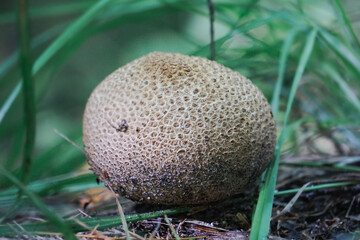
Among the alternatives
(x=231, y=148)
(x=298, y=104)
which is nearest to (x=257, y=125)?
(x=231, y=148)

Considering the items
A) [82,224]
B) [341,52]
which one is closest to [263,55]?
[341,52]

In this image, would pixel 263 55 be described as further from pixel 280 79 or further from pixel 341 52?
pixel 280 79

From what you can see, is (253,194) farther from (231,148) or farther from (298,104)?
(298,104)

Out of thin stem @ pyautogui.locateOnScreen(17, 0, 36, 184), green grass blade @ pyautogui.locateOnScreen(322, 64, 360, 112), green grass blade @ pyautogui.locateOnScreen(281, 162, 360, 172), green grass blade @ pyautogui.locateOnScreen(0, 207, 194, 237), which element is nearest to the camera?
thin stem @ pyautogui.locateOnScreen(17, 0, 36, 184)

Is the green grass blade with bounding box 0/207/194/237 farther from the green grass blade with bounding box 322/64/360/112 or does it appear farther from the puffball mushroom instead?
the green grass blade with bounding box 322/64/360/112

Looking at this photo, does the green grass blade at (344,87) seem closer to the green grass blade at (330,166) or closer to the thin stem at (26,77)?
the green grass blade at (330,166)

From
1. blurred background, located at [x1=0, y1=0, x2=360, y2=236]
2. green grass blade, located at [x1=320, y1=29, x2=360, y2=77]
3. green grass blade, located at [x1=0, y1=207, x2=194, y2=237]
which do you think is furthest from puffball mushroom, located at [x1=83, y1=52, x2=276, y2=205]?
green grass blade, located at [x1=320, y1=29, x2=360, y2=77]
